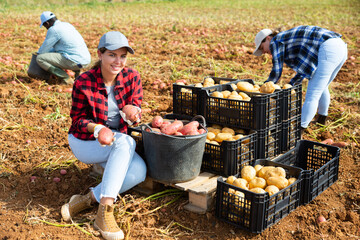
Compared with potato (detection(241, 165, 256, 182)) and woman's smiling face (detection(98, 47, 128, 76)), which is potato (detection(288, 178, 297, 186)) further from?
woman's smiling face (detection(98, 47, 128, 76))

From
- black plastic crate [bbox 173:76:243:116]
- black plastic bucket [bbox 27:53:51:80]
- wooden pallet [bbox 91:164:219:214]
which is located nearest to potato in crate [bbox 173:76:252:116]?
black plastic crate [bbox 173:76:243:116]

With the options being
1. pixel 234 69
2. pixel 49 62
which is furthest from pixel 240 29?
pixel 49 62

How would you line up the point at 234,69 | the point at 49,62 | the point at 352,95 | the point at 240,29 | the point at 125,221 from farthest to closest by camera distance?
1. the point at 240,29
2. the point at 234,69
3. the point at 49,62
4. the point at 352,95
5. the point at 125,221

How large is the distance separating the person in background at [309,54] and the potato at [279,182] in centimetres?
140

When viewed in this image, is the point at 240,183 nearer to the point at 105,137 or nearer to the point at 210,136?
the point at 210,136

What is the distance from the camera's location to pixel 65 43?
21.9 ft

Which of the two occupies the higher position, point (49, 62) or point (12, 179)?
point (49, 62)

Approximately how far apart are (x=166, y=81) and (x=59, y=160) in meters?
3.01

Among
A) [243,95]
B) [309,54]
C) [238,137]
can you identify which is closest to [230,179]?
[238,137]

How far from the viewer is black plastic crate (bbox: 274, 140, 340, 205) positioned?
3.28m

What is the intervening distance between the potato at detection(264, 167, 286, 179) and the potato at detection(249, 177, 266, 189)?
0.28ft

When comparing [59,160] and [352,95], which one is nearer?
[59,160]

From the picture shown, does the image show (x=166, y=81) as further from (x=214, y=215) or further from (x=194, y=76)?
(x=214, y=215)

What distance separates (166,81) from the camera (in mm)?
6879
